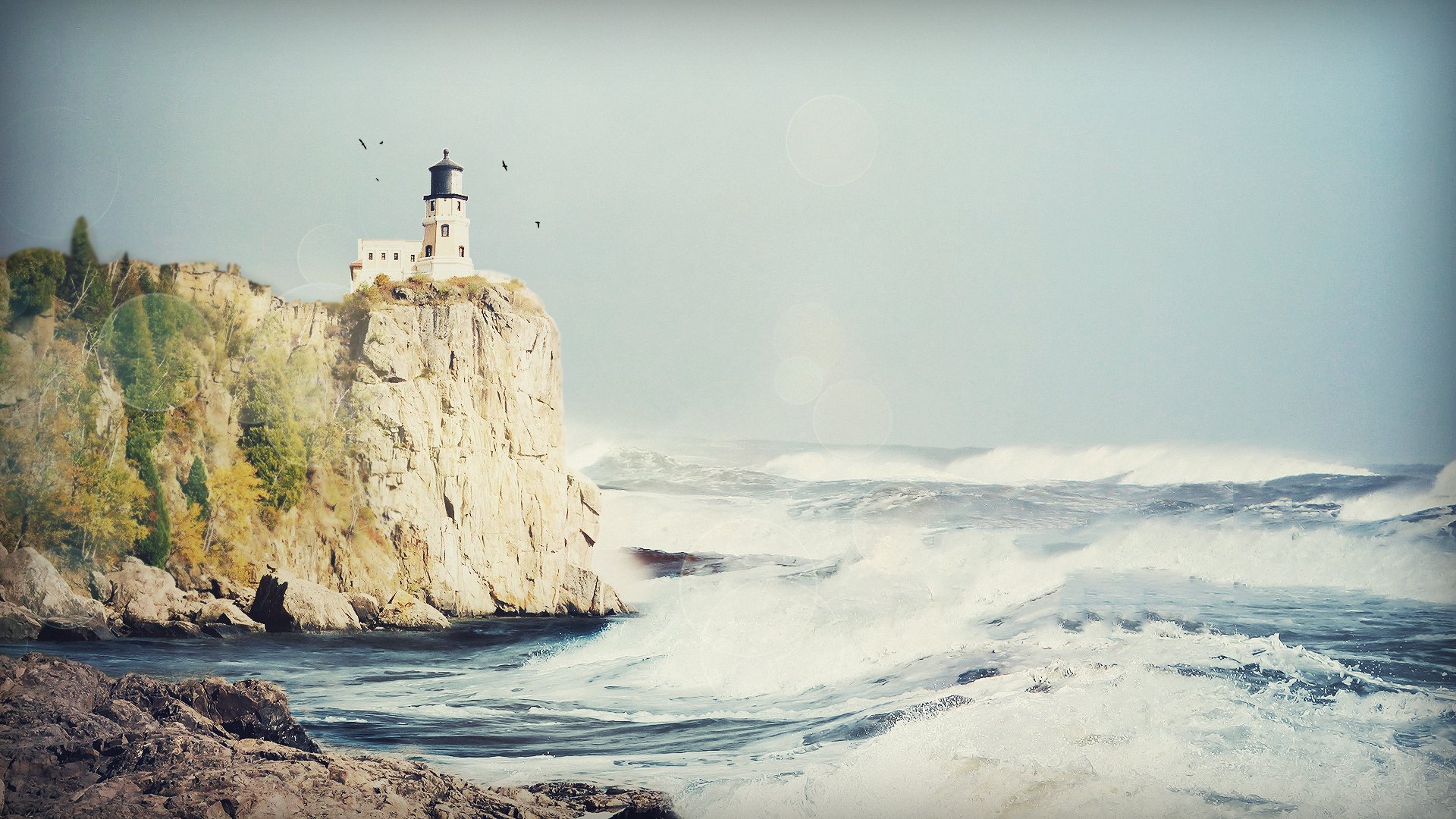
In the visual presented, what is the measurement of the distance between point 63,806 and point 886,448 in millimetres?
10224

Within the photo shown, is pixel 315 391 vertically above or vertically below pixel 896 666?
above

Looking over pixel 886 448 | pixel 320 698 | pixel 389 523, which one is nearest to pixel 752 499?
pixel 886 448

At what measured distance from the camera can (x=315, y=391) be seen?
14.7 meters

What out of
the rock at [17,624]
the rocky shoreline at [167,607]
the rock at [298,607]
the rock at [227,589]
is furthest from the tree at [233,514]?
the rock at [17,624]

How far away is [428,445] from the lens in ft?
48.6

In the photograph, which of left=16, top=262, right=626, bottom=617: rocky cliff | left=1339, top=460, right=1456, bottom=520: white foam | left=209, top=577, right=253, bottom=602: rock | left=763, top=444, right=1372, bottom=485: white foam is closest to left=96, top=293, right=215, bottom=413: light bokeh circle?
left=16, top=262, right=626, bottom=617: rocky cliff

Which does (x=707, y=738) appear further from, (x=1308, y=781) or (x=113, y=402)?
(x=113, y=402)

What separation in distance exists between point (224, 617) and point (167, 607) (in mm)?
595

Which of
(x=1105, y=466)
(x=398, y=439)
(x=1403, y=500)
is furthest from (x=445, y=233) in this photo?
(x=1403, y=500)

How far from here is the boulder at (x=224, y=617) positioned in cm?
1284

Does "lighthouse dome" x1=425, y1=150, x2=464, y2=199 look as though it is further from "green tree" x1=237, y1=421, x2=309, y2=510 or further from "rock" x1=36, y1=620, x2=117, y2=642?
"rock" x1=36, y1=620, x2=117, y2=642

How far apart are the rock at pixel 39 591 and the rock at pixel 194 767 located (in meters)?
4.82

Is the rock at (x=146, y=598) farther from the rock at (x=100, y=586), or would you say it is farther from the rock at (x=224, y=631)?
the rock at (x=224, y=631)

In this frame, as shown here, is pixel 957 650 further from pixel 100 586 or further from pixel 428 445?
pixel 100 586
